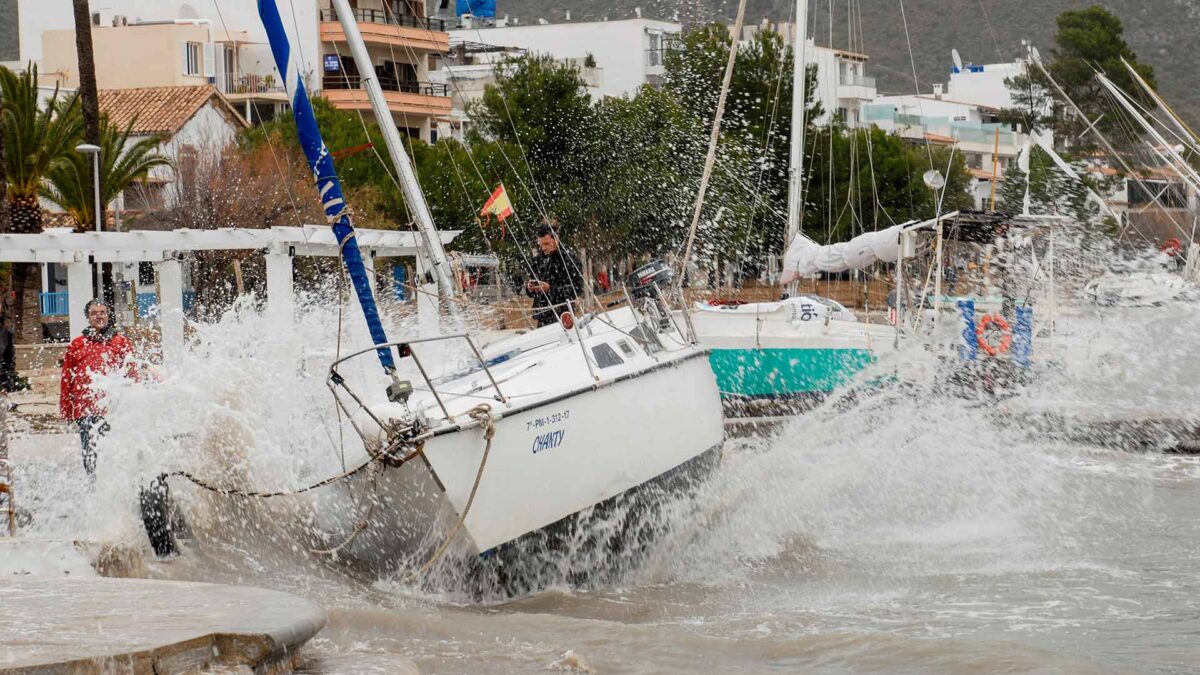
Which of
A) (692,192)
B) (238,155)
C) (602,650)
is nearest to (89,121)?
(692,192)

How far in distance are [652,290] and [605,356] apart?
173 cm

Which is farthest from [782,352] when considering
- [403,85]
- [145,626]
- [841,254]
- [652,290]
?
[403,85]

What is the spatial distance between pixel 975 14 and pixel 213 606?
129 metres

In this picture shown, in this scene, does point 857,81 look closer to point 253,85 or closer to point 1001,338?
point 253,85

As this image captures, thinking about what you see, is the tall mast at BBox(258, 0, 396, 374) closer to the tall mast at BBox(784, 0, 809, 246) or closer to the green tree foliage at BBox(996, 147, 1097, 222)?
the tall mast at BBox(784, 0, 809, 246)

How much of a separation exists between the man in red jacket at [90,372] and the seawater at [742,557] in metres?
0.33

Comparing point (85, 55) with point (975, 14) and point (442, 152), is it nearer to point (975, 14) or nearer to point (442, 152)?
point (442, 152)

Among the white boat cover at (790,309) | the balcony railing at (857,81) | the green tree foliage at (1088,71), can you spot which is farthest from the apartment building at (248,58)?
the white boat cover at (790,309)

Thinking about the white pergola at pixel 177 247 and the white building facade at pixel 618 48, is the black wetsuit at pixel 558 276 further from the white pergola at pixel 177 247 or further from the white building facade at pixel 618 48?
the white building facade at pixel 618 48

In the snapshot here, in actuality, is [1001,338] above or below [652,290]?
below

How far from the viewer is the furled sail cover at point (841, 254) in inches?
805

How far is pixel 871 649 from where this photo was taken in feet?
30.9

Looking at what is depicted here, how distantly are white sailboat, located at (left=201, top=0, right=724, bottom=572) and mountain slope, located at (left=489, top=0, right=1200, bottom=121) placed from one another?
9981 centimetres

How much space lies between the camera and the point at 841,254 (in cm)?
2195
